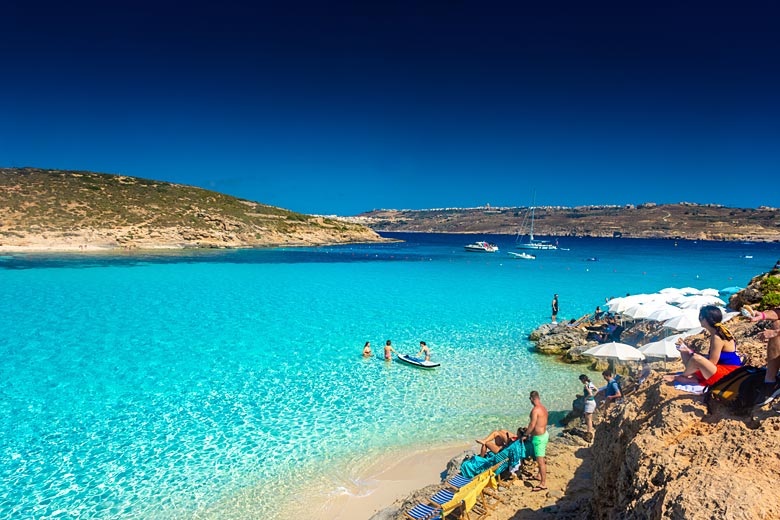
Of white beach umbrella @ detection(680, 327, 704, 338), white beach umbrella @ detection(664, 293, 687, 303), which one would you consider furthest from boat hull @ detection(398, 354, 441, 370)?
white beach umbrella @ detection(664, 293, 687, 303)

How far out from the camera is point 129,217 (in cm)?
8262

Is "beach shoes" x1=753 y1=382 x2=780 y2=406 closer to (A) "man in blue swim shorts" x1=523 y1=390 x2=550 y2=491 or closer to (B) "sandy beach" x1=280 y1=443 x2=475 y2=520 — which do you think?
(A) "man in blue swim shorts" x1=523 y1=390 x2=550 y2=491

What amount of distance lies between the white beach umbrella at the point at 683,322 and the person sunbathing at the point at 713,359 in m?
13.3

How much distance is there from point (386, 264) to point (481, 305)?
3396cm

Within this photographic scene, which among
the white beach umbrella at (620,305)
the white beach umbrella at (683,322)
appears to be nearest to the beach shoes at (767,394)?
the white beach umbrella at (683,322)

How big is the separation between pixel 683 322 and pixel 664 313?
74.2 inches

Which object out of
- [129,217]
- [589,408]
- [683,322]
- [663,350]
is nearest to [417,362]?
[589,408]

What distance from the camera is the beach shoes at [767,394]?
4.14 metres

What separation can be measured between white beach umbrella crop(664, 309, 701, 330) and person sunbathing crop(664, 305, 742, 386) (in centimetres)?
1330

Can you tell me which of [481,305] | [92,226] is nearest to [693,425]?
[481,305]

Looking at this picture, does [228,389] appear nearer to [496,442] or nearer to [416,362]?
[416,362]

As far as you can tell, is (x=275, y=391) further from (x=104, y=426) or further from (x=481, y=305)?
(x=481, y=305)

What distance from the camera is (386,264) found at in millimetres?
65625

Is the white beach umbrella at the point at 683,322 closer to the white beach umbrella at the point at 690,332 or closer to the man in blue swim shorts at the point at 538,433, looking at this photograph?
the white beach umbrella at the point at 690,332
